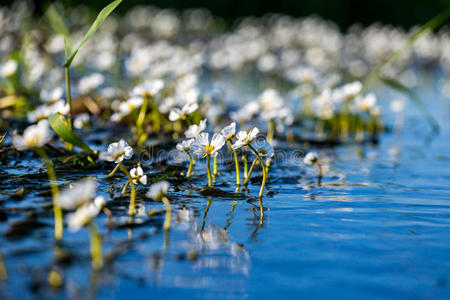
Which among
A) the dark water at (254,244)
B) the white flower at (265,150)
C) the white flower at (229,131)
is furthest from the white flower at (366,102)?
the white flower at (229,131)

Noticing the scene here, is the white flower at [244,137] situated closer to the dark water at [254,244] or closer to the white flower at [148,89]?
the dark water at [254,244]

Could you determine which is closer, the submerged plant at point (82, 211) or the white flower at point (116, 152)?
the submerged plant at point (82, 211)

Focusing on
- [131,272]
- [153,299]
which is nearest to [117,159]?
[131,272]

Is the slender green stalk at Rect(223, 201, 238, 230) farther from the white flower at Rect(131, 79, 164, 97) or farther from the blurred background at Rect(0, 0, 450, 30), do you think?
the blurred background at Rect(0, 0, 450, 30)

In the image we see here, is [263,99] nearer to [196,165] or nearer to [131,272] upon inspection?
[196,165]

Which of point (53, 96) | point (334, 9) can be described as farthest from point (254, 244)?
point (334, 9)
